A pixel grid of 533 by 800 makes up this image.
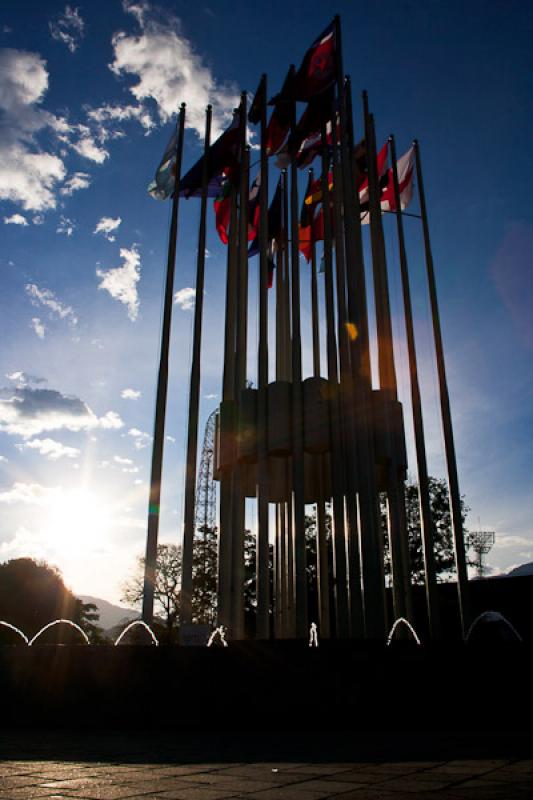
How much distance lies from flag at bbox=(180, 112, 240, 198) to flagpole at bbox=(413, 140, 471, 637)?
5.54m

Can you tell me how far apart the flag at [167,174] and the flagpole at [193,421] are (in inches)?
36.1

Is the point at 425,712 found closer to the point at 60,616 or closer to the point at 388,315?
the point at 388,315

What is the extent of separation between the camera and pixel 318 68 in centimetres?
1686

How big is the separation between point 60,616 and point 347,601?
54.4 metres

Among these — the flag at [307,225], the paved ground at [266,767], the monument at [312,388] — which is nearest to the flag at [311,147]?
the monument at [312,388]

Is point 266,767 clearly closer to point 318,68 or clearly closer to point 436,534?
point 318,68

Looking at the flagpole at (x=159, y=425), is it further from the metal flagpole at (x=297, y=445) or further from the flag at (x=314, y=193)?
the flag at (x=314, y=193)

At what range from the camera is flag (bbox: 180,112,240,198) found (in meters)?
17.8

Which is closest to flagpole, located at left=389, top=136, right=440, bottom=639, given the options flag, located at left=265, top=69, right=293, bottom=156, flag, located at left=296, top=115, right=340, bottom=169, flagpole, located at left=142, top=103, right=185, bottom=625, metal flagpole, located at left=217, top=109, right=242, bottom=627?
flag, located at left=296, top=115, right=340, bottom=169

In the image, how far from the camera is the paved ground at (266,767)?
3561 millimetres

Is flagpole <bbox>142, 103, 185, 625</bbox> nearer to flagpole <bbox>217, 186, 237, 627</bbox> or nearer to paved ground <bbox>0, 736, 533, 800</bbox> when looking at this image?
flagpole <bbox>217, 186, 237, 627</bbox>

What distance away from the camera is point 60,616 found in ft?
202

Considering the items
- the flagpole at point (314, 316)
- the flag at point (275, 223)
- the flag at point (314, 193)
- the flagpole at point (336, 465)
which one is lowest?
the flagpole at point (336, 465)

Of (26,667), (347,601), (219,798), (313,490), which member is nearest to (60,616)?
(313,490)
